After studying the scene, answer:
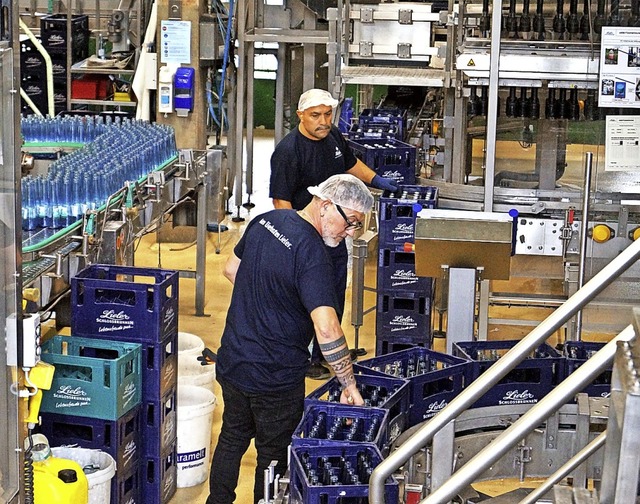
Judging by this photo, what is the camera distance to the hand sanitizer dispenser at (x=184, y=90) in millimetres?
9541

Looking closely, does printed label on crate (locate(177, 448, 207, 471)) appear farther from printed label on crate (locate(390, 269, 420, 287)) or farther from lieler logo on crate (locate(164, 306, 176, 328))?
printed label on crate (locate(390, 269, 420, 287))

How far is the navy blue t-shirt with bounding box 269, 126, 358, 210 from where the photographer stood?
19.4 feet

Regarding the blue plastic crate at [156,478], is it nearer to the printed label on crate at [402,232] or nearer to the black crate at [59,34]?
the printed label on crate at [402,232]

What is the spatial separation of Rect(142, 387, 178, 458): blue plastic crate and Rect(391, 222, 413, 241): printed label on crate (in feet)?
5.39

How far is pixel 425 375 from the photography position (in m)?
3.83

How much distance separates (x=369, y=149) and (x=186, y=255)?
2.79m

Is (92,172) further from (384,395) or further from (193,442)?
(384,395)

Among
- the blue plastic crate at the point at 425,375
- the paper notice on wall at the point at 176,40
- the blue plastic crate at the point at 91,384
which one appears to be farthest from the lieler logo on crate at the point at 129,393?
the paper notice on wall at the point at 176,40

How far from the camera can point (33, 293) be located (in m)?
4.53

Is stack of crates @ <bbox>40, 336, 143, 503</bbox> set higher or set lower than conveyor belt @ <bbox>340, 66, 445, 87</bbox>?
lower

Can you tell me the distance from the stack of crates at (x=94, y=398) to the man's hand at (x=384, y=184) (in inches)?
81.3

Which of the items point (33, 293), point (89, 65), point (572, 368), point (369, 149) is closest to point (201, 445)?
point (33, 293)

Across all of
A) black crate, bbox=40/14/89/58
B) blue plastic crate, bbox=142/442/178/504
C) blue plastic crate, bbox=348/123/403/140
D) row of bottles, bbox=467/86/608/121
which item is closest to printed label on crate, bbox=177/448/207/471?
blue plastic crate, bbox=142/442/178/504

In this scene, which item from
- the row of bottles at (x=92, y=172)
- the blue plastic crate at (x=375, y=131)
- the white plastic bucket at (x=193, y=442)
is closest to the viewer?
the white plastic bucket at (x=193, y=442)
